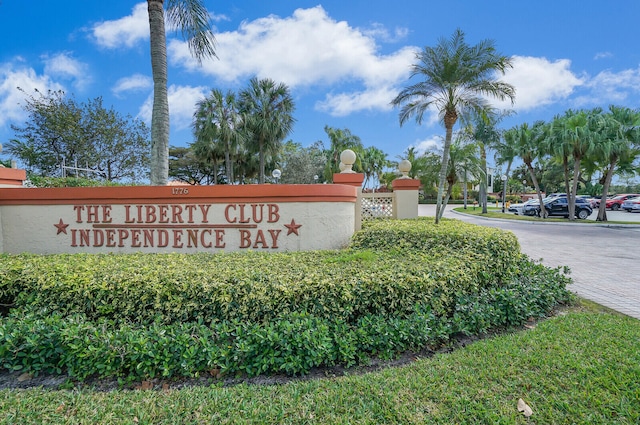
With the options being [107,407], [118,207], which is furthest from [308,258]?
[118,207]

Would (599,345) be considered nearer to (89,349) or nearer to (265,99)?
Answer: (89,349)

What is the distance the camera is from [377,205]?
1047cm

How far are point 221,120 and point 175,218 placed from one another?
19175 millimetres

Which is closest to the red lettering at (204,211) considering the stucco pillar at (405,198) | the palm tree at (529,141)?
the stucco pillar at (405,198)

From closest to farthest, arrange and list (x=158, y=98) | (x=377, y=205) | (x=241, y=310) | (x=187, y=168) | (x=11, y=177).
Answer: (x=241, y=310), (x=158, y=98), (x=11, y=177), (x=377, y=205), (x=187, y=168)

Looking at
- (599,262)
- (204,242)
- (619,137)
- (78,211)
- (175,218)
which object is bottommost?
(599,262)

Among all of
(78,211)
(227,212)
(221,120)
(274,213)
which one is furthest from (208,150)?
(274,213)

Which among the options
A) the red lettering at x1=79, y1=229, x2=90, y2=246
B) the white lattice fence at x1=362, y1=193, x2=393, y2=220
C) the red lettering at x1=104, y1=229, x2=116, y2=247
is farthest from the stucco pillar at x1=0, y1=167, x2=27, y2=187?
the white lattice fence at x1=362, y1=193, x2=393, y2=220

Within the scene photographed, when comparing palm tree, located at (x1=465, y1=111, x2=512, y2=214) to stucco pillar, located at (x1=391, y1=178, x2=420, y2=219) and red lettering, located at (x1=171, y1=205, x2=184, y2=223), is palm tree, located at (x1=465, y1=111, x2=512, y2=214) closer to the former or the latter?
stucco pillar, located at (x1=391, y1=178, x2=420, y2=219)

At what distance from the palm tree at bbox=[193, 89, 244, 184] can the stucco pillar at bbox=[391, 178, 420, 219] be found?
16399 millimetres

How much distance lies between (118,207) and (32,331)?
3.47m

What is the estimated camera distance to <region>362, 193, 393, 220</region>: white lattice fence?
407 inches

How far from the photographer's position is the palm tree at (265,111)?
23.2 metres

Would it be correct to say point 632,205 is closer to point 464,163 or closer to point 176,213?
point 464,163
